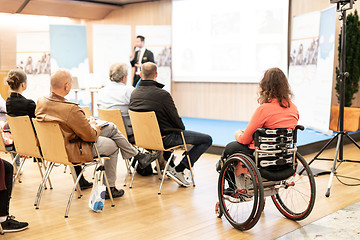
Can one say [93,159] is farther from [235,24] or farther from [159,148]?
[235,24]

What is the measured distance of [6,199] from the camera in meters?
3.47

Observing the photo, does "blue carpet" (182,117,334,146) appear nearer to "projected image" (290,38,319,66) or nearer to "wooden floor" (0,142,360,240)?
"projected image" (290,38,319,66)

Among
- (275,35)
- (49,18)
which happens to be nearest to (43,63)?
(49,18)

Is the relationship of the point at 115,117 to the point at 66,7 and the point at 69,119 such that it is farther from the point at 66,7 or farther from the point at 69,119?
the point at 66,7

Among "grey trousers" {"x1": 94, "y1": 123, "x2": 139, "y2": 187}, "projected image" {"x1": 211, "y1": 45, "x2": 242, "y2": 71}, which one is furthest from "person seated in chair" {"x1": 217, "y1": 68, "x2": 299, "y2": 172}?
"projected image" {"x1": 211, "y1": 45, "x2": 242, "y2": 71}

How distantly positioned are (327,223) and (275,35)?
5.95 meters

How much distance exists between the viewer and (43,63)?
10.4m

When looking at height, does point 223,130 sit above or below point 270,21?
below

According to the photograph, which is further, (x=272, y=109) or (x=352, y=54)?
(x=352, y=54)

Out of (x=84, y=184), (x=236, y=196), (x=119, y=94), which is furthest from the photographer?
(x=119, y=94)

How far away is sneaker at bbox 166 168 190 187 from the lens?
4836mm

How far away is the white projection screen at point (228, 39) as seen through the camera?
29.8ft

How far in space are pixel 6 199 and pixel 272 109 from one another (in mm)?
2128

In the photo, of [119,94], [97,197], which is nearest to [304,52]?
[119,94]
